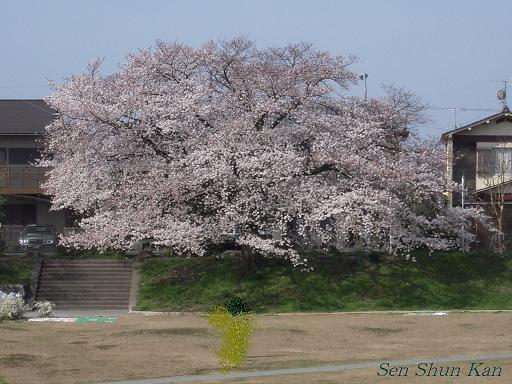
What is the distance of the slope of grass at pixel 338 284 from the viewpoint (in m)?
36.5

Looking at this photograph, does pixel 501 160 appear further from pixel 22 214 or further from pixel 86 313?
pixel 22 214

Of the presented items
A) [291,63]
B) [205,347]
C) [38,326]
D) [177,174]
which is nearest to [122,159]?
[177,174]

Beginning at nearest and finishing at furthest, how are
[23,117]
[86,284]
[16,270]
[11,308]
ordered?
[11,308], [86,284], [16,270], [23,117]

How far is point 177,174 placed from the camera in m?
37.0

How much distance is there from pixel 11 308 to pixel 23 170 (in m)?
15.6

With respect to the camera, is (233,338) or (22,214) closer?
(233,338)

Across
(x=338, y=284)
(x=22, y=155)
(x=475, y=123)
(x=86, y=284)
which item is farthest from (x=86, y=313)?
(x=475, y=123)

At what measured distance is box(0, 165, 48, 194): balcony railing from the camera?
45.6 metres

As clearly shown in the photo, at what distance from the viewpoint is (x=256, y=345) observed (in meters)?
24.1

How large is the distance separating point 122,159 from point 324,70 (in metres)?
9.01

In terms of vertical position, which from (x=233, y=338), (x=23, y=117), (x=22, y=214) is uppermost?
(x=23, y=117)

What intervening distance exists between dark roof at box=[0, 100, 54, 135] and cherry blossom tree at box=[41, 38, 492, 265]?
31.4 ft

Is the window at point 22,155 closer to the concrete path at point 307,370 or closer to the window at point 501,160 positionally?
the window at point 501,160

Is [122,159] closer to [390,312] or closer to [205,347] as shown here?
[390,312]
